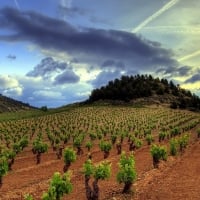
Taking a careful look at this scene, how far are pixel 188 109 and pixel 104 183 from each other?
13349 centimetres

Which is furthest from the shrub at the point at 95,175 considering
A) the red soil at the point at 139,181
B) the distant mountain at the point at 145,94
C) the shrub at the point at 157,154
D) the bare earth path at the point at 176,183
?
the distant mountain at the point at 145,94

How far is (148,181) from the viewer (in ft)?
103

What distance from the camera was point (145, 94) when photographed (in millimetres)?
182625

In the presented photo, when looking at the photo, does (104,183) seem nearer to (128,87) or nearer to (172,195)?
(172,195)

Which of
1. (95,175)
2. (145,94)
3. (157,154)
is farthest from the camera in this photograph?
(145,94)

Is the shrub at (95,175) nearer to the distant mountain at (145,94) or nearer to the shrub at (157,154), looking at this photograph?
the shrub at (157,154)

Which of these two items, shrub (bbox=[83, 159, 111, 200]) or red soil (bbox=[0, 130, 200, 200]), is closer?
shrub (bbox=[83, 159, 111, 200])

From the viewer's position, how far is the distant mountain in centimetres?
17250

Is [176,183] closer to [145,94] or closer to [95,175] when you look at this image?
[95,175]

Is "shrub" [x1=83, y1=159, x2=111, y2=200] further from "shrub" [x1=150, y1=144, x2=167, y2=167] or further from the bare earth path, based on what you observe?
"shrub" [x1=150, y1=144, x2=167, y2=167]

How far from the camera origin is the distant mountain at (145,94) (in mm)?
172500

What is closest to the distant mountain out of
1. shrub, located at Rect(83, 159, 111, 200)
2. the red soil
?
Result: the red soil


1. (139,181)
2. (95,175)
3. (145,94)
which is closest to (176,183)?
(139,181)

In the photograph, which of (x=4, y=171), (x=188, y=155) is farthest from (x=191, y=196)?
(x=188, y=155)
